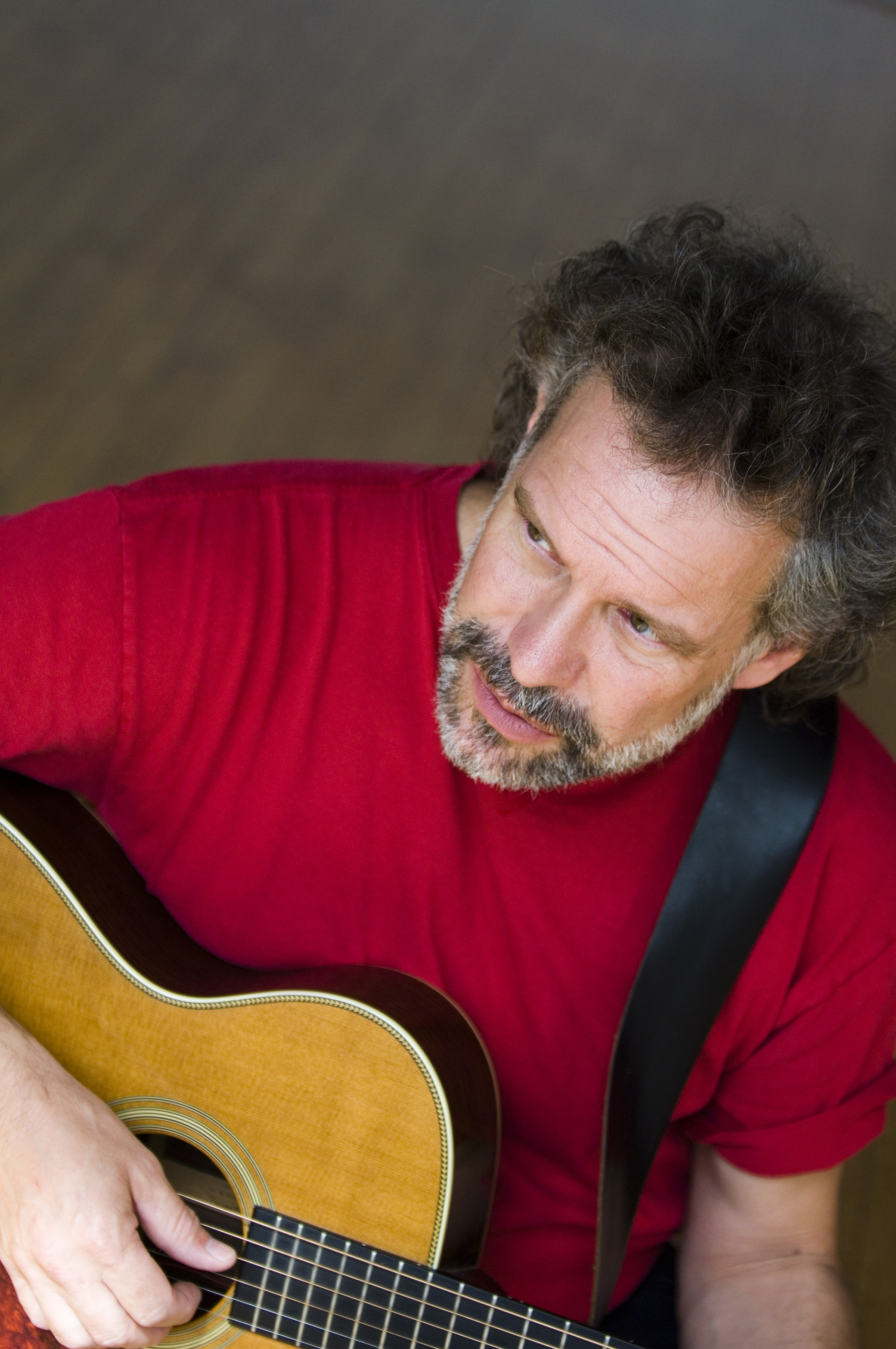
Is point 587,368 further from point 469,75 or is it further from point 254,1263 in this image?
point 469,75

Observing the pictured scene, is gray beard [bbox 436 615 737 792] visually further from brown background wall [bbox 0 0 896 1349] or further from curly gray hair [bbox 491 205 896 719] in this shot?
brown background wall [bbox 0 0 896 1349]

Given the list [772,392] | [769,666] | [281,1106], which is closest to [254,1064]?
[281,1106]

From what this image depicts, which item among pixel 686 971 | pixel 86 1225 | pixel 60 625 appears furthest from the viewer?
pixel 686 971

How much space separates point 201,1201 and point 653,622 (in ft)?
2.34

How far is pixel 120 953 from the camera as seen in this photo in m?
1.25

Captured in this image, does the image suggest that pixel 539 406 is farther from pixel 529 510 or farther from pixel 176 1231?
pixel 176 1231

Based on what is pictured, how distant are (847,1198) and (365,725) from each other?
1.39 m

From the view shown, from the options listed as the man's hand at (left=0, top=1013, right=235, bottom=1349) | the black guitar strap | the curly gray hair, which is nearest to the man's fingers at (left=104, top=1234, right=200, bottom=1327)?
the man's hand at (left=0, top=1013, right=235, bottom=1349)

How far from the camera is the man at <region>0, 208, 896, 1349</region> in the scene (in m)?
1.20

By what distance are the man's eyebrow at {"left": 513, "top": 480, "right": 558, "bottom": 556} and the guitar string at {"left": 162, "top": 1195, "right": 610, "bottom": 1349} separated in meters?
0.69

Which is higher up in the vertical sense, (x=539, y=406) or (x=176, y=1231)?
(x=539, y=406)

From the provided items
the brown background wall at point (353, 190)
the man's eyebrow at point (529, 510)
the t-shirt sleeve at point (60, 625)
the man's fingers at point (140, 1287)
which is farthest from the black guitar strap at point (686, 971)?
the brown background wall at point (353, 190)

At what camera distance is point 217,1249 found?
114 cm

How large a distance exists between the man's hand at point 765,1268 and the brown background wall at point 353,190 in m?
0.81
